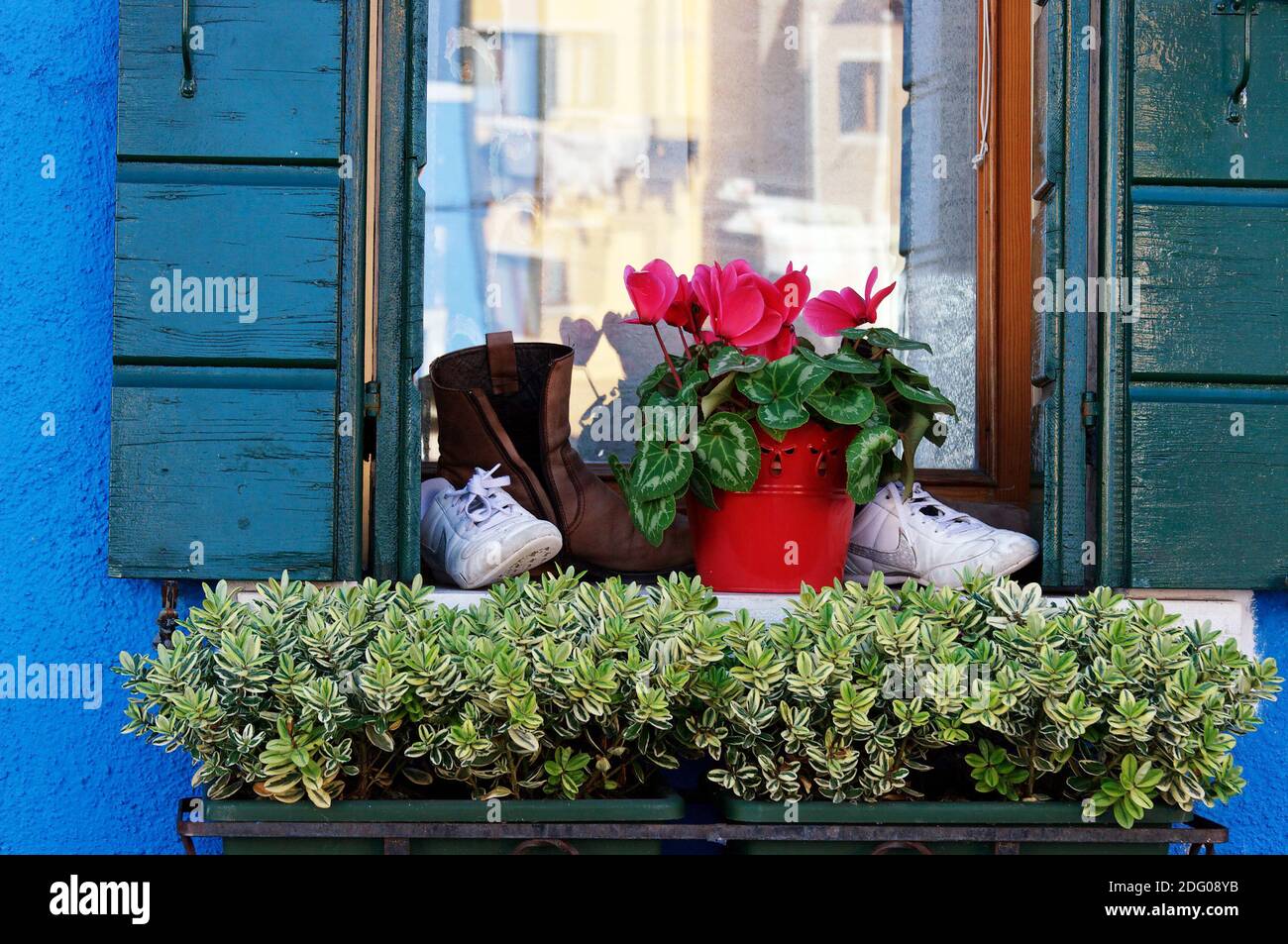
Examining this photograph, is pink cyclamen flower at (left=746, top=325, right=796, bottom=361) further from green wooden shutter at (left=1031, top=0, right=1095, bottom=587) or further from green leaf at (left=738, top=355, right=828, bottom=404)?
green wooden shutter at (left=1031, top=0, right=1095, bottom=587)

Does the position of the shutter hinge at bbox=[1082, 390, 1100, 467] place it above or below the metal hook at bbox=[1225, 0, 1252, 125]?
below

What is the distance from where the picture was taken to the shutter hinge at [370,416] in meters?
2.04

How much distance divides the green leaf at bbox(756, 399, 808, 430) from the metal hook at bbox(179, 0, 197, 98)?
989 millimetres

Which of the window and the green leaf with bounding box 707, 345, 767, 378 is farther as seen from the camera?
the window

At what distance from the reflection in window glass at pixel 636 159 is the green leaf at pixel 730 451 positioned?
507 mm

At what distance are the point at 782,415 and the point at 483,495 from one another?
1.72 ft

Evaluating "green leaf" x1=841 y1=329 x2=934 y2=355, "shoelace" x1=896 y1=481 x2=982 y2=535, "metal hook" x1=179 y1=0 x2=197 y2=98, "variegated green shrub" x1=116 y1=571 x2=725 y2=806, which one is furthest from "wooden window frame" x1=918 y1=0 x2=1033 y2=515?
"metal hook" x1=179 y1=0 x2=197 y2=98

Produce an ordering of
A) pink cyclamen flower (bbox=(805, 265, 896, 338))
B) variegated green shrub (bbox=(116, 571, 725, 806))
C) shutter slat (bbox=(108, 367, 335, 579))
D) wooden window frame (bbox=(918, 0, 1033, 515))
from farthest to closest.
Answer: wooden window frame (bbox=(918, 0, 1033, 515)) → pink cyclamen flower (bbox=(805, 265, 896, 338)) → shutter slat (bbox=(108, 367, 335, 579)) → variegated green shrub (bbox=(116, 571, 725, 806))

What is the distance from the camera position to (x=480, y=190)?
2.52 m

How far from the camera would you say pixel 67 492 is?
2158 mm

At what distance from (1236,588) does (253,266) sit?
160 cm

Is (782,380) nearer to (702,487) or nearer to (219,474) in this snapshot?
(702,487)

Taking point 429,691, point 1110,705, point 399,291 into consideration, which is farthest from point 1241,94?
point 429,691

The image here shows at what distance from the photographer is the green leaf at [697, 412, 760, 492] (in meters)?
2.01
